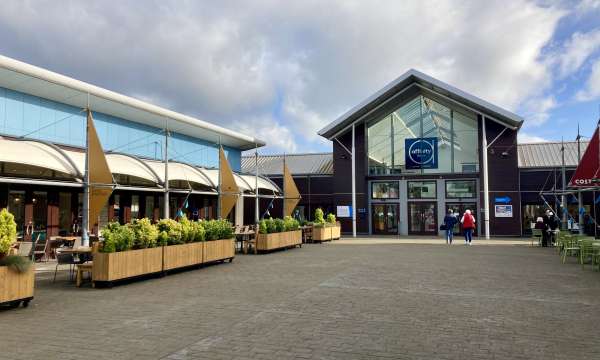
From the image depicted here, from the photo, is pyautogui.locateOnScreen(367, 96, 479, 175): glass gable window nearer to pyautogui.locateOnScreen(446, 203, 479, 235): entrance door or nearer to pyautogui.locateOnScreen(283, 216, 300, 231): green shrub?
pyautogui.locateOnScreen(446, 203, 479, 235): entrance door

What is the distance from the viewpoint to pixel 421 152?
28938 millimetres

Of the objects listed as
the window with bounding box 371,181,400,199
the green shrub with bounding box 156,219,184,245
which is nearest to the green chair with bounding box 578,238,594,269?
the green shrub with bounding box 156,219,184,245

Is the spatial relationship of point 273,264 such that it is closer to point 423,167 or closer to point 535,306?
point 535,306

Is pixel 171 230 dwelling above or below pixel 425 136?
below

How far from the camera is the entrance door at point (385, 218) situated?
29.8 m

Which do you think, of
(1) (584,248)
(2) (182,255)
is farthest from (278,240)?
(1) (584,248)

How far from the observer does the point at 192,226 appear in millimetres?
12688

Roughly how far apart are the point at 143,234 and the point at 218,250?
334 centimetres

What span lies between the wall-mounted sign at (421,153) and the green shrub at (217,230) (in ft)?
58.0

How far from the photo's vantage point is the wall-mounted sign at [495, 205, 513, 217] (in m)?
27.0

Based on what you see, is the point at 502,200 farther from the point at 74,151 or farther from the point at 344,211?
the point at 74,151

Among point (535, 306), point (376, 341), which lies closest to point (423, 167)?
point (535, 306)

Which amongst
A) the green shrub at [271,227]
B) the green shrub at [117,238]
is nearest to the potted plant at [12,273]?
the green shrub at [117,238]

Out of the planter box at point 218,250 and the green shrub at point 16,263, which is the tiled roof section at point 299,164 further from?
the green shrub at point 16,263
